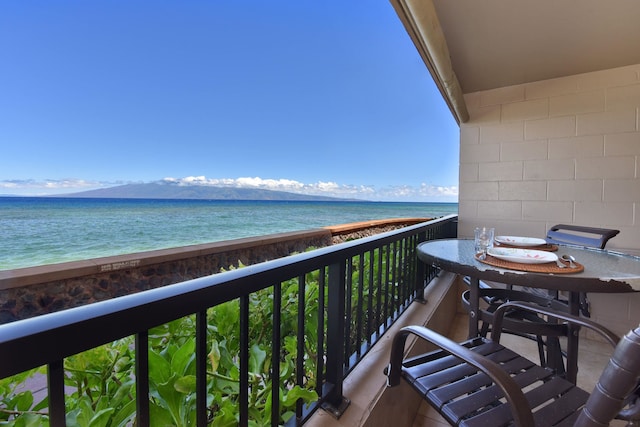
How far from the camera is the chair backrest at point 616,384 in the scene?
20.0 inches

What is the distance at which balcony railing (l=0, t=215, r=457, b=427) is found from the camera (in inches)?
15.2

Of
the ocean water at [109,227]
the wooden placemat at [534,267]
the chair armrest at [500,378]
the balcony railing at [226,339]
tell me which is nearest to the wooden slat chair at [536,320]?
the wooden placemat at [534,267]

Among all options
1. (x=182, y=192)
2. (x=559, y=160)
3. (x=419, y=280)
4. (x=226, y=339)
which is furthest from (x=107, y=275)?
(x=182, y=192)

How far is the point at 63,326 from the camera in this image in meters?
0.37

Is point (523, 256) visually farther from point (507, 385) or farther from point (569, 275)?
point (507, 385)

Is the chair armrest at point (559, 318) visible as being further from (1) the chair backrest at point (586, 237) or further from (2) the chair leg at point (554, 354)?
(1) the chair backrest at point (586, 237)

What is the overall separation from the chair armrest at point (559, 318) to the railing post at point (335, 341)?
72cm

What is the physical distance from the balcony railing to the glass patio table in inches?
13.0

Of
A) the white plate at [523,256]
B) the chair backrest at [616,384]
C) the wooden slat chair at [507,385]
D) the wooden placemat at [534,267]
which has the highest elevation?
the white plate at [523,256]

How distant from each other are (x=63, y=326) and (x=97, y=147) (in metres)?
27.3

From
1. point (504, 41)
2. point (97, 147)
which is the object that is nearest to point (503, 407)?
point (504, 41)

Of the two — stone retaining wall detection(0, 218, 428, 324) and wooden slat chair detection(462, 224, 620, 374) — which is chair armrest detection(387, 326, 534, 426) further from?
stone retaining wall detection(0, 218, 428, 324)

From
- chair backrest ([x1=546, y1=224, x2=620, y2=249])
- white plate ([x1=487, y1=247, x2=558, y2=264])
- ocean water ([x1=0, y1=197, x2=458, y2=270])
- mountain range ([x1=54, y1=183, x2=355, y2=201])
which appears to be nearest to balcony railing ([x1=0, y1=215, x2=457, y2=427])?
white plate ([x1=487, y1=247, x2=558, y2=264])

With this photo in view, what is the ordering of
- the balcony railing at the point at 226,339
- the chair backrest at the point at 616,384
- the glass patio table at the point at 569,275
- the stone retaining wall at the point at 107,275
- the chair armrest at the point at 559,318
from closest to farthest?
1. the balcony railing at the point at 226,339
2. the chair backrest at the point at 616,384
3. the chair armrest at the point at 559,318
4. the glass patio table at the point at 569,275
5. the stone retaining wall at the point at 107,275
